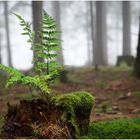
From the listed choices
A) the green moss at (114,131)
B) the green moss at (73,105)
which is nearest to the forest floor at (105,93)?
the green moss at (114,131)

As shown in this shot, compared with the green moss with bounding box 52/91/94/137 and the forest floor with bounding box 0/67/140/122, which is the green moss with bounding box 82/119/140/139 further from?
the forest floor with bounding box 0/67/140/122

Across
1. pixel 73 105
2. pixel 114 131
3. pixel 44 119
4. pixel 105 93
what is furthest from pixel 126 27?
pixel 44 119

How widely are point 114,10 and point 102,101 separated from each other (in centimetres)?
3611

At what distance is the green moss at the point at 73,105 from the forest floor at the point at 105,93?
213cm

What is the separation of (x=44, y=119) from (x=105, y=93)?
6859mm

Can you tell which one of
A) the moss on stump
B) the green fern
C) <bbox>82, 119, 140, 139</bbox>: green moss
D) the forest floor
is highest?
the green fern

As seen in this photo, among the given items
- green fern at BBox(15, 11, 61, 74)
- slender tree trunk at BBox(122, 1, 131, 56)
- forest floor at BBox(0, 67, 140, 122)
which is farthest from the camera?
slender tree trunk at BBox(122, 1, 131, 56)

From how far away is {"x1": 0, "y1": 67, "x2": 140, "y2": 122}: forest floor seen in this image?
777 centimetres

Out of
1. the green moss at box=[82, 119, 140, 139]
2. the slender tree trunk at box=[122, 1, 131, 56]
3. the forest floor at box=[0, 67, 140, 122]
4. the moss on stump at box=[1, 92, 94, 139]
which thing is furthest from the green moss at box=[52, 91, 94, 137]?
the slender tree trunk at box=[122, 1, 131, 56]

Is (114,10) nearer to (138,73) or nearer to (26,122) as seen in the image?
(138,73)

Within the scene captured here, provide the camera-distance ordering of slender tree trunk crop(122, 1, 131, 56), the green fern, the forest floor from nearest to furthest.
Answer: the green fern < the forest floor < slender tree trunk crop(122, 1, 131, 56)

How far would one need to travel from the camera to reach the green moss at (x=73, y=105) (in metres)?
4.39

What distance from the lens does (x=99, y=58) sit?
2384cm

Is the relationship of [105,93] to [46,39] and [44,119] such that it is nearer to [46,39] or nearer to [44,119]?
[46,39]
